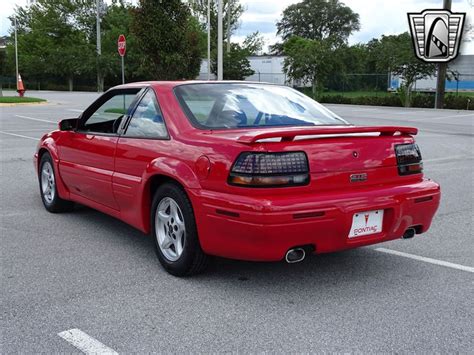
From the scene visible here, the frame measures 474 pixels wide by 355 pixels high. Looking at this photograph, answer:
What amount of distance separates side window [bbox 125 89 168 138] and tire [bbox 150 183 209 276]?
1.60 feet

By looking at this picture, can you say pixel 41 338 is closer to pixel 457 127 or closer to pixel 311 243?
Result: pixel 311 243

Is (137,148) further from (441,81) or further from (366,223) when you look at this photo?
(441,81)

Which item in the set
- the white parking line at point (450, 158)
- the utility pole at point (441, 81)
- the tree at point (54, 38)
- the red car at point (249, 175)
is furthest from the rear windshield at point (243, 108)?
the tree at point (54, 38)

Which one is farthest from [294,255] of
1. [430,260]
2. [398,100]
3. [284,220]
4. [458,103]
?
[398,100]

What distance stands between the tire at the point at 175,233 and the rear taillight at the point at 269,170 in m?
0.52

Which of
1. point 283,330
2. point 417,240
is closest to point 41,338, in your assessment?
point 283,330

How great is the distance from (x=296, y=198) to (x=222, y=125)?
99cm

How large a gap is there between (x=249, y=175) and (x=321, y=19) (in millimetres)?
96674

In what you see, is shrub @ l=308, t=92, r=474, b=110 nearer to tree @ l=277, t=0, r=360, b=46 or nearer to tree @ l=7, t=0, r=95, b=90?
tree @ l=7, t=0, r=95, b=90

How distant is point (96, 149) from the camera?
5156 mm

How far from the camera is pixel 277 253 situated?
3.63 metres

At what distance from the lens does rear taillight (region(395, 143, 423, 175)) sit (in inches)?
165

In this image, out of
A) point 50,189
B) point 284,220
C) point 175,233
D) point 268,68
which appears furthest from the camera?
point 268,68

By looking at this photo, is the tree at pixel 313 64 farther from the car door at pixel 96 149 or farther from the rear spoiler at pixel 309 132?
the rear spoiler at pixel 309 132
